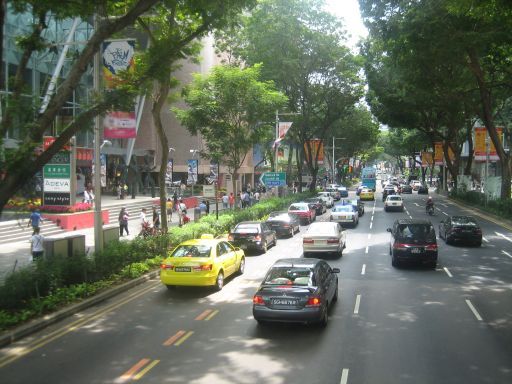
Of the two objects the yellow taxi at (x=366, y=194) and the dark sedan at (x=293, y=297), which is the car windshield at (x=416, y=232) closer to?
the dark sedan at (x=293, y=297)

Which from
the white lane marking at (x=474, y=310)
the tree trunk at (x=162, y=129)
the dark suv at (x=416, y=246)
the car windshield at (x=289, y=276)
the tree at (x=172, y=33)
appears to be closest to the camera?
the car windshield at (x=289, y=276)

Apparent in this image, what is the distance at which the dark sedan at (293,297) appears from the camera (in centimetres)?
1085

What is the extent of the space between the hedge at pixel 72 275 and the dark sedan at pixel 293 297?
17.3 ft

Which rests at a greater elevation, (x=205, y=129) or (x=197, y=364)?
(x=205, y=129)

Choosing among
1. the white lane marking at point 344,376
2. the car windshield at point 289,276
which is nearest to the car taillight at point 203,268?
the car windshield at point 289,276

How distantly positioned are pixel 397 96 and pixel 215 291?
33054mm

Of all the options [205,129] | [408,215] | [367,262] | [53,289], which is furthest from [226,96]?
[408,215]

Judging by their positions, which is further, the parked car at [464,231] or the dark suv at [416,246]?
the parked car at [464,231]

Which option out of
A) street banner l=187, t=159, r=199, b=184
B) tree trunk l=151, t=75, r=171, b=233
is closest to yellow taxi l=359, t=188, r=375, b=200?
street banner l=187, t=159, r=199, b=184

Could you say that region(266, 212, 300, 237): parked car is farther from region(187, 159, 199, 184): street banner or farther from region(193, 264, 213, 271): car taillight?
region(193, 264, 213, 271): car taillight

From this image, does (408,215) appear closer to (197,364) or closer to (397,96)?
(397,96)

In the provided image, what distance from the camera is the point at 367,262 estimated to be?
20.5 metres

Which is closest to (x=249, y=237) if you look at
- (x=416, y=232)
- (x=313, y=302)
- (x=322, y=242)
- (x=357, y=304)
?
(x=322, y=242)

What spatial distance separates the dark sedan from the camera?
427 inches
